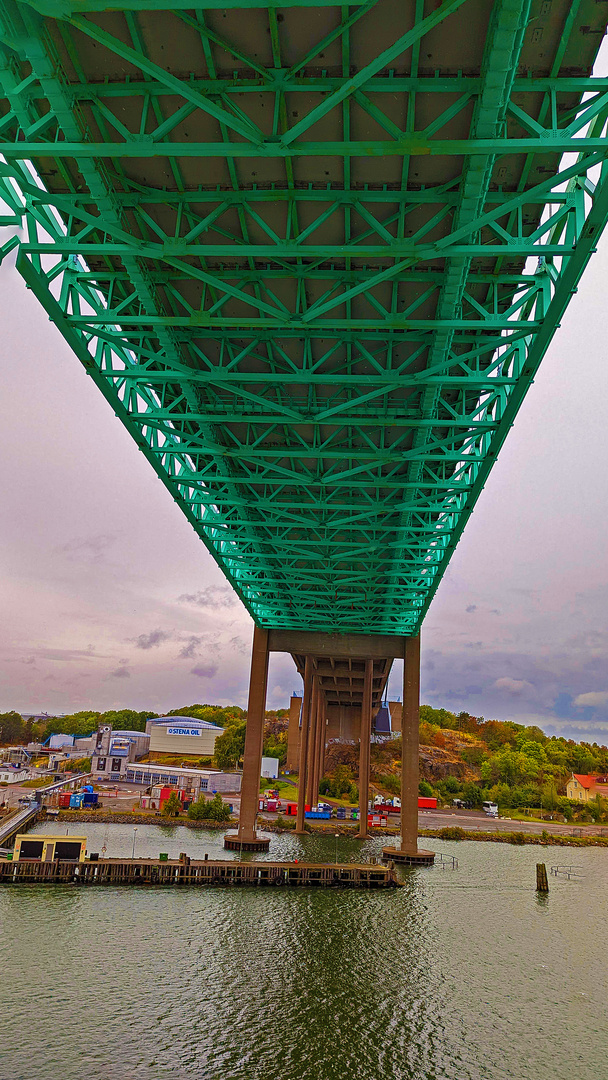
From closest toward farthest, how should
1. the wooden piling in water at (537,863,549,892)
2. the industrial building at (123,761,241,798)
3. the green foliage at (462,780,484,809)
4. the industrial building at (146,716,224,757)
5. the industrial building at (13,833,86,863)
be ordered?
the industrial building at (13,833,86,863)
the wooden piling in water at (537,863,549,892)
the industrial building at (123,761,241,798)
the green foliage at (462,780,484,809)
the industrial building at (146,716,224,757)

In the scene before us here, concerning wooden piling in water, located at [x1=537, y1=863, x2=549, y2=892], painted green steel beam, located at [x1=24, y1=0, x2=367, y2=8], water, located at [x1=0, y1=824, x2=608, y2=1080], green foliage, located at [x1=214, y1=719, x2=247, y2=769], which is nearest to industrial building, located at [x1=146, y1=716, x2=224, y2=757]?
green foliage, located at [x1=214, y1=719, x2=247, y2=769]

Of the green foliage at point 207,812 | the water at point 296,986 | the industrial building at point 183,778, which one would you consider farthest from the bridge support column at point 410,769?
the industrial building at point 183,778

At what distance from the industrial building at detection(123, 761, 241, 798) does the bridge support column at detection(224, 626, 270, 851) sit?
3003cm

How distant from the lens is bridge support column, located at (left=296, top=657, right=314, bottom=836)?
62.7 meters

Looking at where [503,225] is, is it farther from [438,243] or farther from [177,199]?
[177,199]

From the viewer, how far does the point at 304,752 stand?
2707 inches

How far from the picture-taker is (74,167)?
16.4 meters

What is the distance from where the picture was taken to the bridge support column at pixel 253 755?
165ft

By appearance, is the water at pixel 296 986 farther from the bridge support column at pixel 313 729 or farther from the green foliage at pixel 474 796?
the green foliage at pixel 474 796

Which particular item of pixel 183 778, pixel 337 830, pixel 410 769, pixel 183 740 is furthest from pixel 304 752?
pixel 183 740

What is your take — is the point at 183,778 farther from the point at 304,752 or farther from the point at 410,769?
the point at 410,769

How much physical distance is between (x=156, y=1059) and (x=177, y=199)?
20019 mm

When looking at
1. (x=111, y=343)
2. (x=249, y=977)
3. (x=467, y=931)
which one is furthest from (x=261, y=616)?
(x=111, y=343)

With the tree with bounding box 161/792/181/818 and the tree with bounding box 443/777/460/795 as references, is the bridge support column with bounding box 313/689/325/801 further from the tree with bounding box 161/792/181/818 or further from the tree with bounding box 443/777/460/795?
the tree with bounding box 443/777/460/795
